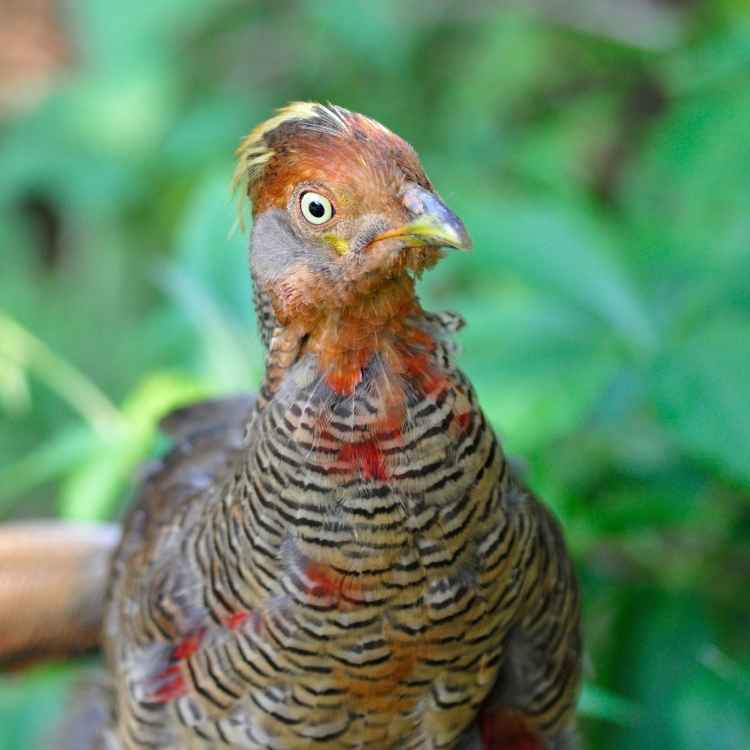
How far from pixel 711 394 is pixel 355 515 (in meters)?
0.84

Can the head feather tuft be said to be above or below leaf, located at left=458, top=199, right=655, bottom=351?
below

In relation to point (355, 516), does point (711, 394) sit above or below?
above

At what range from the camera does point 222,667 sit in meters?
1.90

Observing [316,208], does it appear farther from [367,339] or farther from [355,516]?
[355,516]

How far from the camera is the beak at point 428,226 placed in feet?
5.02

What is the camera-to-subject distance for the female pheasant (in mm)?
1653

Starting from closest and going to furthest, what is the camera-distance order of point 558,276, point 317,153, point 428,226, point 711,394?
point 428,226, point 317,153, point 711,394, point 558,276

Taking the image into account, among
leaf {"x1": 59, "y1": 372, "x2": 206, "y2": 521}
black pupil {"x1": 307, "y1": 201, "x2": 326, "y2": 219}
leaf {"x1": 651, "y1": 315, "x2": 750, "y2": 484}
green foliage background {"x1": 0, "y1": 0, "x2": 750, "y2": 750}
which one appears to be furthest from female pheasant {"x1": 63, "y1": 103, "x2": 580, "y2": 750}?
leaf {"x1": 59, "y1": 372, "x2": 206, "y2": 521}

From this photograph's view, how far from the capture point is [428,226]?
1.55m

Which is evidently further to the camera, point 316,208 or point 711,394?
point 711,394

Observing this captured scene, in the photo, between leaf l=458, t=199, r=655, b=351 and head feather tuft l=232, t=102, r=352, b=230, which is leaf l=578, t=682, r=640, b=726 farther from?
head feather tuft l=232, t=102, r=352, b=230

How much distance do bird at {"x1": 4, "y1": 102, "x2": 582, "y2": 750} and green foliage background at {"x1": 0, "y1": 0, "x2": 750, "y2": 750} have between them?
0.50 metres

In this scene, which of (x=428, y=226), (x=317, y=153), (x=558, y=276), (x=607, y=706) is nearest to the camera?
(x=428, y=226)

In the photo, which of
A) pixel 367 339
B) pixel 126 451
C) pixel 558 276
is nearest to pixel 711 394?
pixel 558 276
